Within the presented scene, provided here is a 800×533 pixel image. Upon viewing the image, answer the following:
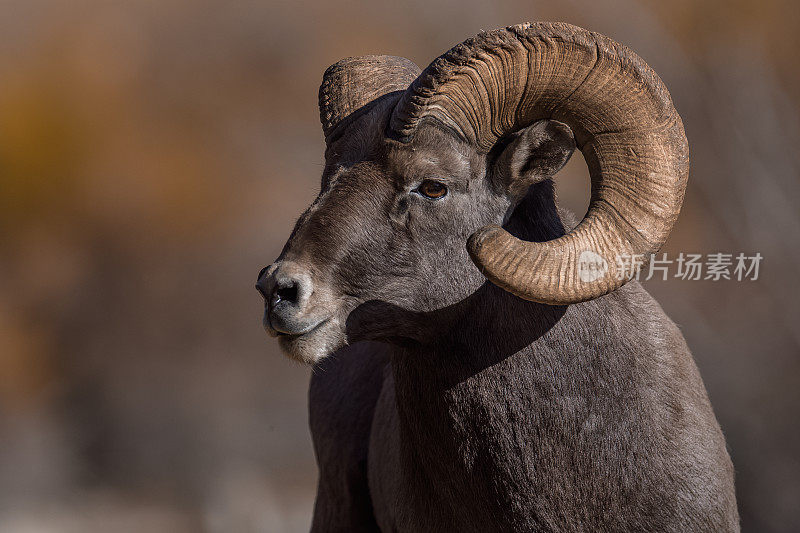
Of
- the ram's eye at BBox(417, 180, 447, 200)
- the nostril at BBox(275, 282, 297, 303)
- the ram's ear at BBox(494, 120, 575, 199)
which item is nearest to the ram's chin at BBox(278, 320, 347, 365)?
the nostril at BBox(275, 282, 297, 303)

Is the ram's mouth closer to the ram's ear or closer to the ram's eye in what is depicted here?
the ram's eye

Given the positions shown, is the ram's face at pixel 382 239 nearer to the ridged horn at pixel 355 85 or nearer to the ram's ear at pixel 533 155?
the ram's ear at pixel 533 155

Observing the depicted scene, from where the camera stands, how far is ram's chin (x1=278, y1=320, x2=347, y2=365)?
338 cm

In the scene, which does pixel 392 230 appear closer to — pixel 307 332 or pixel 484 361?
pixel 307 332

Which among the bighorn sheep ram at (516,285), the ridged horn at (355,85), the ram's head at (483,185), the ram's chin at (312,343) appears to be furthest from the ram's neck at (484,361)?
the ridged horn at (355,85)

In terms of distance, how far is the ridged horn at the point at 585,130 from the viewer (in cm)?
324

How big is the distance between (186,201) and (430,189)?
275 inches

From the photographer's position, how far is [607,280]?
3.26 metres

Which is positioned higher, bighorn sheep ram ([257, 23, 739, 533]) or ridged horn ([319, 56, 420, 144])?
ridged horn ([319, 56, 420, 144])

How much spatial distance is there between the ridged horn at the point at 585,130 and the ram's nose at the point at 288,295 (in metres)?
0.61

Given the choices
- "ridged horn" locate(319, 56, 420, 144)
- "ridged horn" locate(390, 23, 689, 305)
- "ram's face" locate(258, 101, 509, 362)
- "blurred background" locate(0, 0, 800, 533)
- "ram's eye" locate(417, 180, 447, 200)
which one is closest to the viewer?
"ridged horn" locate(390, 23, 689, 305)

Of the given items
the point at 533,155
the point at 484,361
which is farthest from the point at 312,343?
the point at 533,155

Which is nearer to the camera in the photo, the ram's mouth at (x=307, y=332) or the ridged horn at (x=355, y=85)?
the ram's mouth at (x=307, y=332)

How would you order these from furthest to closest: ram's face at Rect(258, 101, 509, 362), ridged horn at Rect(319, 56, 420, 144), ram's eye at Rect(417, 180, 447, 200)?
ridged horn at Rect(319, 56, 420, 144), ram's eye at Rect(417, 180, 447, 200), ram's face at Rect(258, 101, 509, 362)
